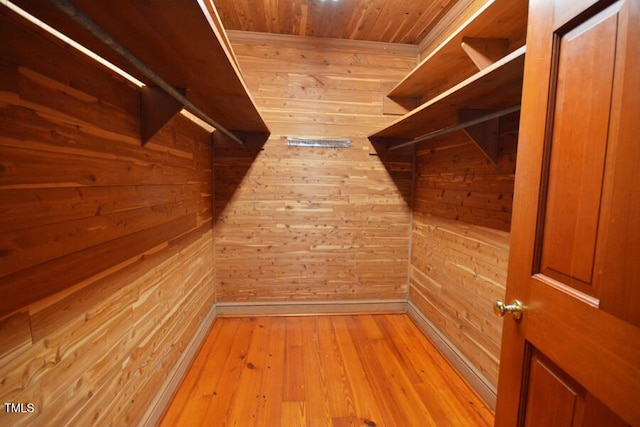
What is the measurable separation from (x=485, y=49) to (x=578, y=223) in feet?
4.12

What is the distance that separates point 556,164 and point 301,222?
2.12 m

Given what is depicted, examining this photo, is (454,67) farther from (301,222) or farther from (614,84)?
(301,222)

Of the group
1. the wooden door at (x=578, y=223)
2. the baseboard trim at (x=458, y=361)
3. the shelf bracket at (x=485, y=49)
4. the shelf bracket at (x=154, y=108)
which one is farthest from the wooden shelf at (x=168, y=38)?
the baseboard trim at (x=458, y=361)

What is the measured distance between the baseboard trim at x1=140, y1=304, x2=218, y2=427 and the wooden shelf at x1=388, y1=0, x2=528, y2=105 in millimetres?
2520

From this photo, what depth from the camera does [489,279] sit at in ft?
5.53

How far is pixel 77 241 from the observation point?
3.07ft

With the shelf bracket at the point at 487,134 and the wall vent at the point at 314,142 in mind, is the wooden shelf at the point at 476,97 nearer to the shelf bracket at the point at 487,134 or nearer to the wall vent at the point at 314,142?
the shelf bracket at the point at 487,134

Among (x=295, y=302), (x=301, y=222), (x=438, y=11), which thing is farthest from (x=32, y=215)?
(x=438, y=11)

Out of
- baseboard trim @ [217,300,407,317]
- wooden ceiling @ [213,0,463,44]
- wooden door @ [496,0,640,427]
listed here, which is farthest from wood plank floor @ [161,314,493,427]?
wooden ceiling @ [213,0,463,44]

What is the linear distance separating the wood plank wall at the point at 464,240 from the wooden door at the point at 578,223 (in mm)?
837

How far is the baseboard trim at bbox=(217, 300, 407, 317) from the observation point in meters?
2.70

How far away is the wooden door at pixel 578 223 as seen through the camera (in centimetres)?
55

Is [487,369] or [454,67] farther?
[454,67]

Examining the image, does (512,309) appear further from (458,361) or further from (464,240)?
(458,361)
